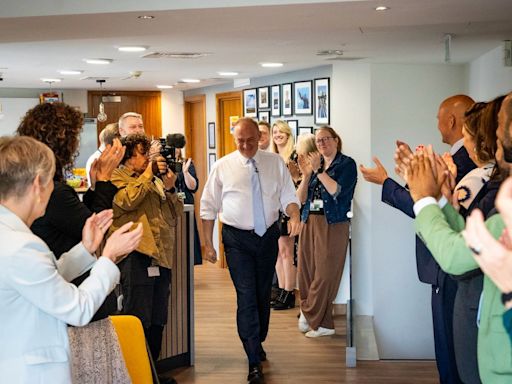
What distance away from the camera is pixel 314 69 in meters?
7.10

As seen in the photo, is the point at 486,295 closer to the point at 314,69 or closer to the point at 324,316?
the point at 324,316

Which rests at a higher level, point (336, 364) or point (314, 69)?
point (314, 69)

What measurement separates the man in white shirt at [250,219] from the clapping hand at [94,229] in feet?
7.30

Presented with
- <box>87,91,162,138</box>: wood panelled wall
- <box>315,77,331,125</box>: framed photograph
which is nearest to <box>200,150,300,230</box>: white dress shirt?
<box>315,77,331,125</box>: framed photograph

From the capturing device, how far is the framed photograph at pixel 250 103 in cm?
830

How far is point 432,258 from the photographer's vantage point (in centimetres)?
343

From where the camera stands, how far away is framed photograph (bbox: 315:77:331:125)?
6867 mm

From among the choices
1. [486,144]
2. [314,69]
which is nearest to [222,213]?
[486,144]

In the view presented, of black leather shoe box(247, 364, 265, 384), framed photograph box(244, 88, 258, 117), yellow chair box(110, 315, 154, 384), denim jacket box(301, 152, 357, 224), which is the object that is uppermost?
framed photograph box(244, 88, 258, 117)

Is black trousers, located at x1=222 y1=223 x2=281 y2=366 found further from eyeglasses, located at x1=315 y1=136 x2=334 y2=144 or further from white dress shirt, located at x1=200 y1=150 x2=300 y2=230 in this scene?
eyeglasses, located at x1=315 y1=136 x2=334 y2=144

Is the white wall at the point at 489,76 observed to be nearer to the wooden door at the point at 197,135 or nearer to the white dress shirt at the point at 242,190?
the white dress shirt at the point at 242,190

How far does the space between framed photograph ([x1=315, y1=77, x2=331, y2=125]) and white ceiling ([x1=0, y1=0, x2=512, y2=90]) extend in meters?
0.23

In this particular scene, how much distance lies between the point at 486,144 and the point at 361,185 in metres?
3.37

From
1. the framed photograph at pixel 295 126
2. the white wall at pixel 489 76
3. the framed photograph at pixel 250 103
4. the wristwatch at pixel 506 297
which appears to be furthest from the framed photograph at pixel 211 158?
the wristwatch at pixel 506 297
